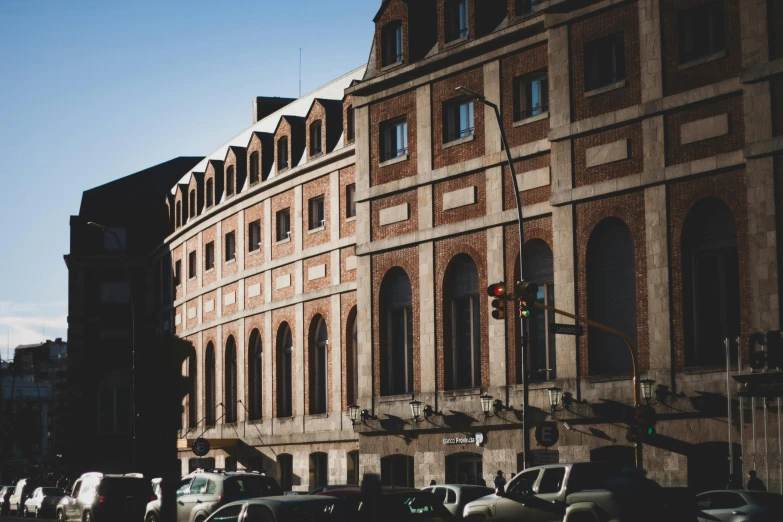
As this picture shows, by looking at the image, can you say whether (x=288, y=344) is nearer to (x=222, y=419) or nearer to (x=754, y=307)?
(x=222, y=419)

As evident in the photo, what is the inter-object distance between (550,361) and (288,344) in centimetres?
1846

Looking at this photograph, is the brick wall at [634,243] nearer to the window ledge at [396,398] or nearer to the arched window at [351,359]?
the window ledge at [396,398]

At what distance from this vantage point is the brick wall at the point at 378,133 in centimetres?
4200

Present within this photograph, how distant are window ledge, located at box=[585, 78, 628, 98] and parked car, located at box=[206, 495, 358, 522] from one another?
1902 cm

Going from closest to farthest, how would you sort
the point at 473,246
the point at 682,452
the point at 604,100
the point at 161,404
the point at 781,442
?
the point at 781,442 < the point at 682,452 < the point at 604,100 < the point at 473,246 < the point at 161,404

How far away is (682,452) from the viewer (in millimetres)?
32469

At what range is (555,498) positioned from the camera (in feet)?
79.5

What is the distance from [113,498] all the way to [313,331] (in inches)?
718

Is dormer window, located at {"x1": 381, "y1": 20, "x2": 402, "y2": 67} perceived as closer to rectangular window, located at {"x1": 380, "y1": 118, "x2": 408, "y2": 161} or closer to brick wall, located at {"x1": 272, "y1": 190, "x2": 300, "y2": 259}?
rectangular window, located at {"x1": 380, "y1": 118, "x2": 408, "y2": 161}

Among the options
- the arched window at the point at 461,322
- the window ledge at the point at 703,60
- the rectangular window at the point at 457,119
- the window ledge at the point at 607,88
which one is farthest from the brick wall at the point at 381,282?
the window ledge at the point at 703,60

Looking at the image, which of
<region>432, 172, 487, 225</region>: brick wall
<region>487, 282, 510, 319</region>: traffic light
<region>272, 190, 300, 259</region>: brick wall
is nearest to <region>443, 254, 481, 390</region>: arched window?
<region>432, 172, 487, 225</region>: brick wall

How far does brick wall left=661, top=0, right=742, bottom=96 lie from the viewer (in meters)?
31.8

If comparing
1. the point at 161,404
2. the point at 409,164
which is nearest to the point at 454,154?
the point at 409,164

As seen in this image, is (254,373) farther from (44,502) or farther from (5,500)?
(5,500)
